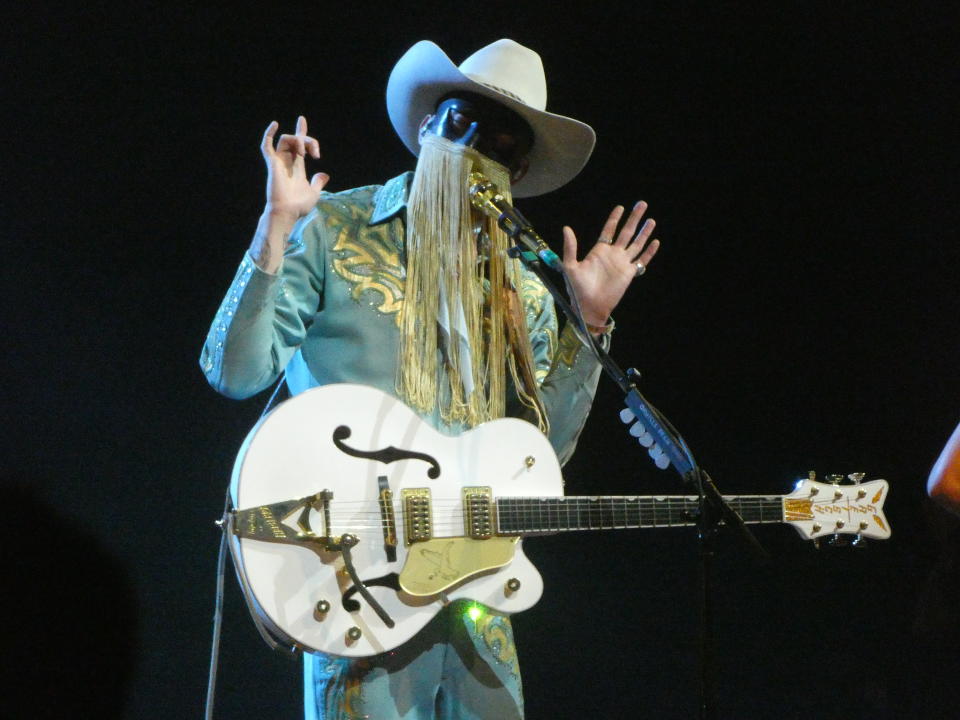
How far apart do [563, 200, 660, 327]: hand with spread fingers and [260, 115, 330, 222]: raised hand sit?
65 centimetres

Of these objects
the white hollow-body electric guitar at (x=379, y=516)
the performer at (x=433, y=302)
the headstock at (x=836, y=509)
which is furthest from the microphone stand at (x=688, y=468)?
the headstock at (x=836, y=509)

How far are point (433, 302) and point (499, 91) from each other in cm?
58

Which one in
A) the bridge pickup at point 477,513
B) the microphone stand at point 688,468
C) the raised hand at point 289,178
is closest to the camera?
the microphone stand at point 688,468

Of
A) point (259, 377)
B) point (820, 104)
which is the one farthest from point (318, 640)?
point (820, 104)

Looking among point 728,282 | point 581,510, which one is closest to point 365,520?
point 581,510

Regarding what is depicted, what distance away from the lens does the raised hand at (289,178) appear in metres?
1.97

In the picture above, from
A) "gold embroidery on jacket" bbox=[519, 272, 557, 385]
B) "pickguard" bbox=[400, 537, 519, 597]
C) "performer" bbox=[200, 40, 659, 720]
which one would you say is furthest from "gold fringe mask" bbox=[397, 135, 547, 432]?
"pickguard" bbox=[400, 537, 519, 597]

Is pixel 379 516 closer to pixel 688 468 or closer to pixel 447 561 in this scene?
pixel 447 561

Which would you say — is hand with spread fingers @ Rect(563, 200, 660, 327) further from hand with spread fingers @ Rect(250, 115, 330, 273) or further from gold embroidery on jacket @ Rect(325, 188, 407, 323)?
hand with spread fingers @ Rect(250, 115, 330, 273)

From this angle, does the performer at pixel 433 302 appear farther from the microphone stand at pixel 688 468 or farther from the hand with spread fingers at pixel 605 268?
the microphone stand at pixel 688 468

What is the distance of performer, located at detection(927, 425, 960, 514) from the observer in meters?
2.53

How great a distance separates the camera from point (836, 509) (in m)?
2.57

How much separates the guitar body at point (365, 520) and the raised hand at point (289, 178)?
378 mm

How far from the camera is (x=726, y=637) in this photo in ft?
12.5
